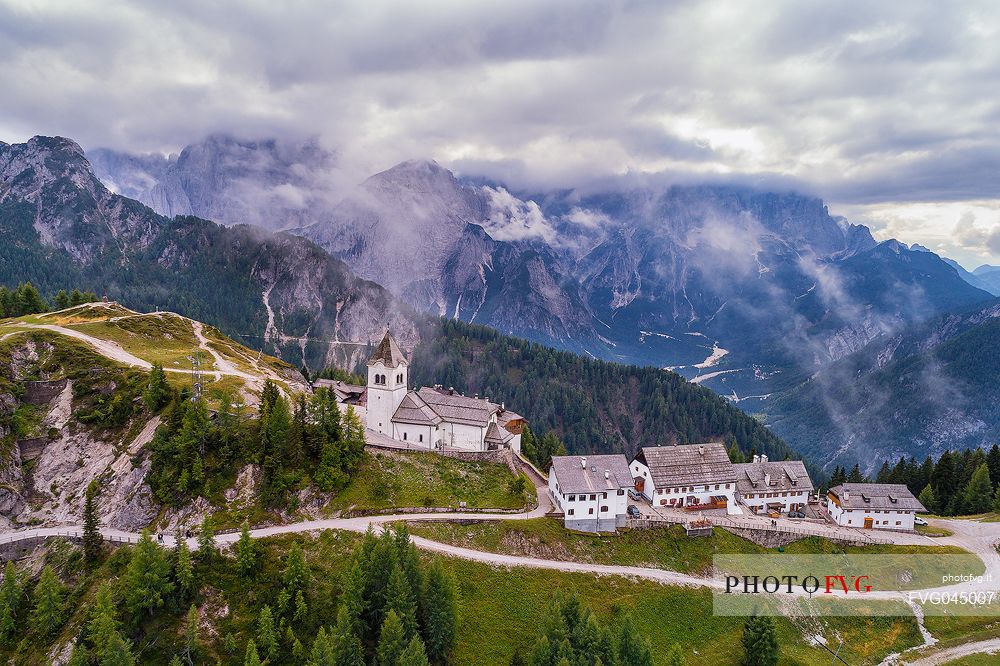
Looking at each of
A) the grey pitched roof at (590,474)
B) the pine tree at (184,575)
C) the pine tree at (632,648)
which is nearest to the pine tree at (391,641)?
the pine tree at (632,648)

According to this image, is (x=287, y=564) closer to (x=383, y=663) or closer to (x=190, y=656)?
(x=190, y=656)

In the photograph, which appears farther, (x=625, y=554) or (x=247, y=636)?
(x=625, y=554)

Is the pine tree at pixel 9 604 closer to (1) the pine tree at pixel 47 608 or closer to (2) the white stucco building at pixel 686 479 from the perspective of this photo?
(1) the pine tree at pixel 47 608

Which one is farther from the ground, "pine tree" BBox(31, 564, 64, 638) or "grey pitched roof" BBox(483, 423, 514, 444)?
"grey pitched roof" BBox(483, 423, 514, 444)

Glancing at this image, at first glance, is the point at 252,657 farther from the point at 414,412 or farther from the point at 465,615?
the point at 414,412

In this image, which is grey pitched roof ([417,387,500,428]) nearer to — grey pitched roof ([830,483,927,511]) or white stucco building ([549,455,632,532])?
white stucco building ([549,455,632,532])

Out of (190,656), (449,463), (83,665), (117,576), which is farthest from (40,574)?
(449,463)

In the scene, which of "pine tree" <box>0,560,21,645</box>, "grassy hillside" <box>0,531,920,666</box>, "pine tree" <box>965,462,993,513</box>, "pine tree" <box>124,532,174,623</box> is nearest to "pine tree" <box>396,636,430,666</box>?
"grassy hillside" <box>0,531,920,666</box>
